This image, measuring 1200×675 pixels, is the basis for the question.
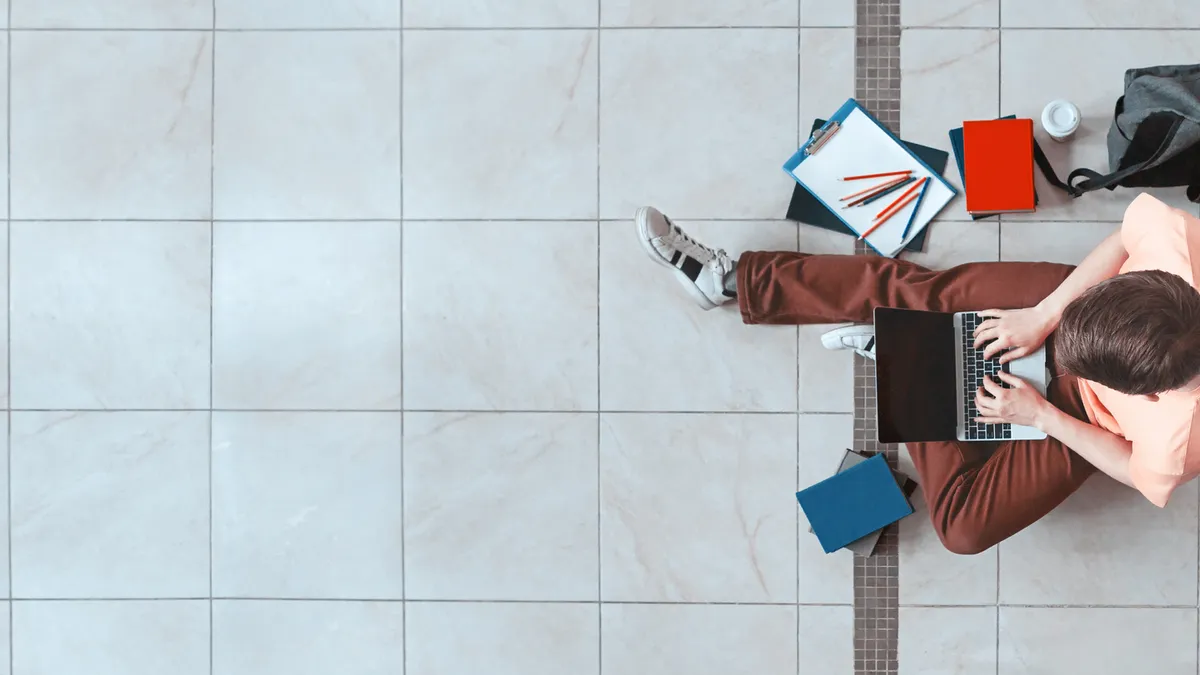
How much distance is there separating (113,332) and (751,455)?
1.97 m

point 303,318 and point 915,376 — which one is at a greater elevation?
point 303,318

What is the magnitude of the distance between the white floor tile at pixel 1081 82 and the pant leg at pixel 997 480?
2.09 feet

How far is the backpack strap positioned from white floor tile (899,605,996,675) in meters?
1.26

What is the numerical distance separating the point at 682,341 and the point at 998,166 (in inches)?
40.9

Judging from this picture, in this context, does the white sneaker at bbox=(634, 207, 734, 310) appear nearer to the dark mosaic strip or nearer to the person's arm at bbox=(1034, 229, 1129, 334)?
the dark mosaic strip

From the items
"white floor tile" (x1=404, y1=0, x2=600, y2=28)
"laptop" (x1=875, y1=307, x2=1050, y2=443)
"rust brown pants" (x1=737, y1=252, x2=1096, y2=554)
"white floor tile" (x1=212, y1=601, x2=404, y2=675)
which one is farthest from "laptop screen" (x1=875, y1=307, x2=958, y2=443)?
"white floor tile" (x1=212, y1=601, x2=404, y2=675)

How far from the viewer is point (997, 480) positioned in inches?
79.6

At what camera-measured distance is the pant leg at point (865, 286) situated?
204 centimetres

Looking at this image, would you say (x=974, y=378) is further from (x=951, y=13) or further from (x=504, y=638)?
(x=504, y=638)

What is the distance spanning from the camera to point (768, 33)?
2297mm

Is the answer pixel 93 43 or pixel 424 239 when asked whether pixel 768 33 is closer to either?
pixel 424 239

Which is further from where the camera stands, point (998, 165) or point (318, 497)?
point (318, 497)

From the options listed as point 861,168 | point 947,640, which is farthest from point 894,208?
point 947,640

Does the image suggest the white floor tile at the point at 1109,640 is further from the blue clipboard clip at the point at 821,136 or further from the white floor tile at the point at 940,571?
the blue clipboard clip at the point at 821,136
